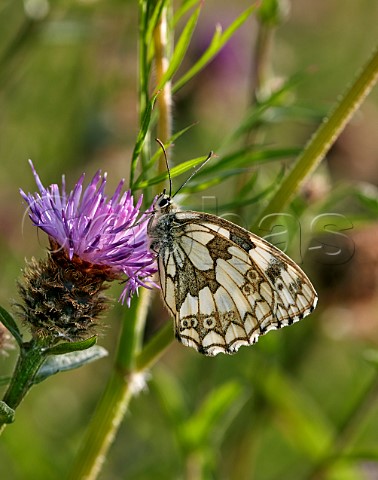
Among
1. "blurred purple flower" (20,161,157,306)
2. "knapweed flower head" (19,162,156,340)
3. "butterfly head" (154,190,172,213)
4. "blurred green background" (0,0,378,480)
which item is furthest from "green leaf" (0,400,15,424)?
"blurred green background" (0,0,378,480)

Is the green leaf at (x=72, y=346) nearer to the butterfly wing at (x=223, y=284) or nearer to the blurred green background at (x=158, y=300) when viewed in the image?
the butterfly wing at (x=223, y=284)

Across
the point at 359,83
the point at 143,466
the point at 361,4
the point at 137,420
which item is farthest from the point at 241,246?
the point at 361,4

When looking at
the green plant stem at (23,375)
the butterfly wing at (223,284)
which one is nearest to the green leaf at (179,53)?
the butterfly wing at (223,284)

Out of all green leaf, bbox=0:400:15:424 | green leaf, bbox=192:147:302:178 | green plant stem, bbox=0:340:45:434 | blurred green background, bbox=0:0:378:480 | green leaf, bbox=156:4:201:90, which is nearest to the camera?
green leaf, bbox=0:400:15:424

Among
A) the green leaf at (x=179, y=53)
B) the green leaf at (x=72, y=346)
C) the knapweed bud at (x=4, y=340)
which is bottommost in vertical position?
the knapweed bud at (x=4, y=340)

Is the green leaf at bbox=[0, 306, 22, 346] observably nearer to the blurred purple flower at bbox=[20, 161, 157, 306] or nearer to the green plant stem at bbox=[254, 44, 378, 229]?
the blurred purple flower at bbox=[20, 161, 157, 306]
